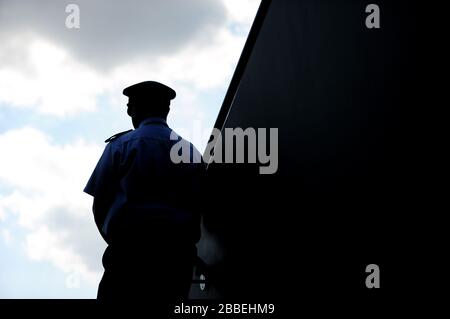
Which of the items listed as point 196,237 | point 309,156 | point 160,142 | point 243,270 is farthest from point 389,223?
point 243,270

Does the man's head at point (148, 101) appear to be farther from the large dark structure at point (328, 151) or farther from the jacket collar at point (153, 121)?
the large dark structure at point (328, 151)

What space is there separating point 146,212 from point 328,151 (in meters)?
0.75

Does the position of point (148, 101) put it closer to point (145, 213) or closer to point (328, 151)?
point (145, 213)

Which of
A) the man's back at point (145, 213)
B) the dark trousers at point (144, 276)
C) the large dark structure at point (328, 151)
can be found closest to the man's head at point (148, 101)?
the man's back at point (145, 213)

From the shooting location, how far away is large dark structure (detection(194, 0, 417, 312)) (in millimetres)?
1348

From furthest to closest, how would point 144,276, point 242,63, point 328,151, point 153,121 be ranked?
point 242,63
point 153,121
point 144,276
point 328,151

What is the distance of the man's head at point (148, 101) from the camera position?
2342 mm

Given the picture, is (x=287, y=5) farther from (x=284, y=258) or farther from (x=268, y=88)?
(x=284, y=258)

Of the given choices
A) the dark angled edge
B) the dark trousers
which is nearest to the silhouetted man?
the dark trousers

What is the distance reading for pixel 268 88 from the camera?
2.64m

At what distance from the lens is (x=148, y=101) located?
2363 millimetres

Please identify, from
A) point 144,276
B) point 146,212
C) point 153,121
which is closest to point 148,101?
point 153,121
